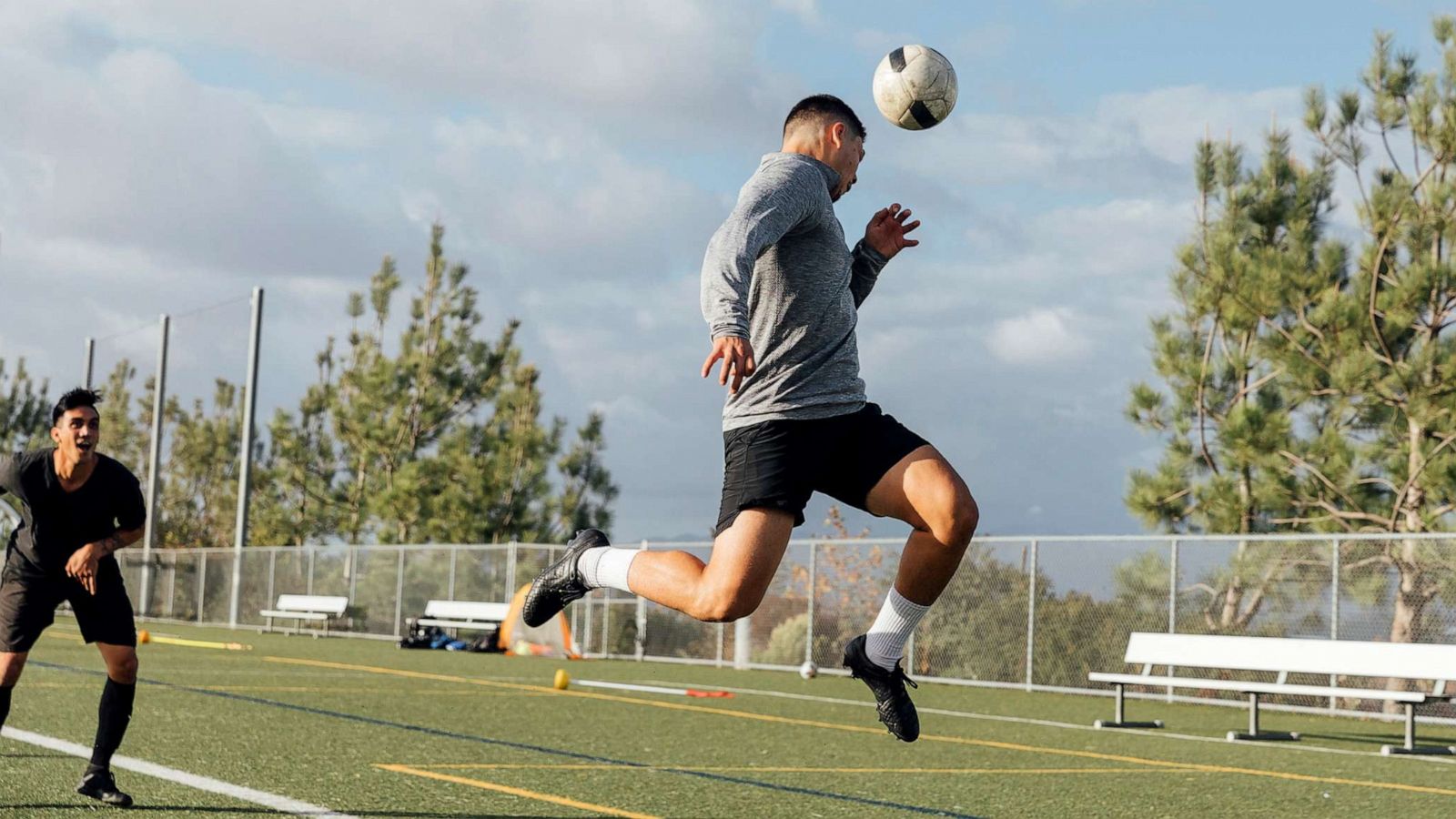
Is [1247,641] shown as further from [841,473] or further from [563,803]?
[841,473]

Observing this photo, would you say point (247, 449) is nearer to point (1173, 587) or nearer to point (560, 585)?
point (1173, 587)

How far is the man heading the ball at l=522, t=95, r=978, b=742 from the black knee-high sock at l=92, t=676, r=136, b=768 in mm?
2923

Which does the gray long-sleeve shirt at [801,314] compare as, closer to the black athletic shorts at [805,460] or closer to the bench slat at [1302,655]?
the black athletic shorts at [805,460]

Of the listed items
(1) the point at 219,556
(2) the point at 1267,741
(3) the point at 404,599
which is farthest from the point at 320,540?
(2) the point at 1267,741

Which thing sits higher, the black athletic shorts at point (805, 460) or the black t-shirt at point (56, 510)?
the black athletic shorts at point (805, 460)

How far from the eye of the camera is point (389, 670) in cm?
1878

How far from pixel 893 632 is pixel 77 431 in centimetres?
351

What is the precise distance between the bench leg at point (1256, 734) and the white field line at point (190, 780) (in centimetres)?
846

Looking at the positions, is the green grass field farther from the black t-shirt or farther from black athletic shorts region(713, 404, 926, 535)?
black athletic shorts region(713, 404, 926, 535)

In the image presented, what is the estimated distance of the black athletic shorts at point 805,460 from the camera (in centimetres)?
524

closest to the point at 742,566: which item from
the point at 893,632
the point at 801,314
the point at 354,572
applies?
the point at 893,632

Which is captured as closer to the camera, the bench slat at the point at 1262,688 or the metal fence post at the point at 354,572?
the bench slat at the point at 1262,688

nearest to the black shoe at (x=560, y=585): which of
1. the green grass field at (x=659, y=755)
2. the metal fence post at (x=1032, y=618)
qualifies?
the green grass field at (x=659, y=755)

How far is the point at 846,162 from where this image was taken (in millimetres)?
5484
